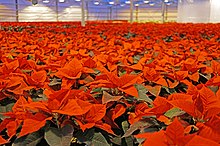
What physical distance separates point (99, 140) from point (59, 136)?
0.13 metres

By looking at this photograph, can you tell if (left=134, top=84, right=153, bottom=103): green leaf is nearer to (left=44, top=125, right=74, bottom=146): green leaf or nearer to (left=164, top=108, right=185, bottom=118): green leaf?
(left=164, top=108, right=185, bottom=118): green leaf

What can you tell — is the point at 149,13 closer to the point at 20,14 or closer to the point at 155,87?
the point at 20,14

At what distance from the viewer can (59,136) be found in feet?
3.43

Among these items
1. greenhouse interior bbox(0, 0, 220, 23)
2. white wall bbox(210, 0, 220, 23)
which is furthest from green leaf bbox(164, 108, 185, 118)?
white wall bbox(210, 0, 220, 23)

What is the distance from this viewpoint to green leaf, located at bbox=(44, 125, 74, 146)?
3.35 feet

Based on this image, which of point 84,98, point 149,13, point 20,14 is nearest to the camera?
point 84,98

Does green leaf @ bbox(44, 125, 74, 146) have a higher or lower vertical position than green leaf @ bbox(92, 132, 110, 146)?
higher

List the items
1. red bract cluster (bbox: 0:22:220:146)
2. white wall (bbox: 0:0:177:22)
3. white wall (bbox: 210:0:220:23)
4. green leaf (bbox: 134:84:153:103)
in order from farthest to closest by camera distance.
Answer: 1. white wall (bbox: 0:0:177:22)
2. white wall (bbox: 210:0:220:23)
3. green leaf (bbox: 134:84:153:103)
4. red bract cluster (bbox: 0:22:220:146)

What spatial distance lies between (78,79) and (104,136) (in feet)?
1.55

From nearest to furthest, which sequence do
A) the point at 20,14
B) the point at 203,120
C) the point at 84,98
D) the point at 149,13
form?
the point at 203,120 < the point at 84,98 < the point at 20,14 < the point at 149,13

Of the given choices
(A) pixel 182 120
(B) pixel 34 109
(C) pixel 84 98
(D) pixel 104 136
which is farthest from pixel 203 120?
(B) pixel 34 109

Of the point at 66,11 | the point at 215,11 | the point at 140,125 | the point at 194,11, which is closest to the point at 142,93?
the point at 140,125

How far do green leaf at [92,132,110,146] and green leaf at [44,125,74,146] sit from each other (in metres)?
0.08

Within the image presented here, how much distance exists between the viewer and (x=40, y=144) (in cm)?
111
